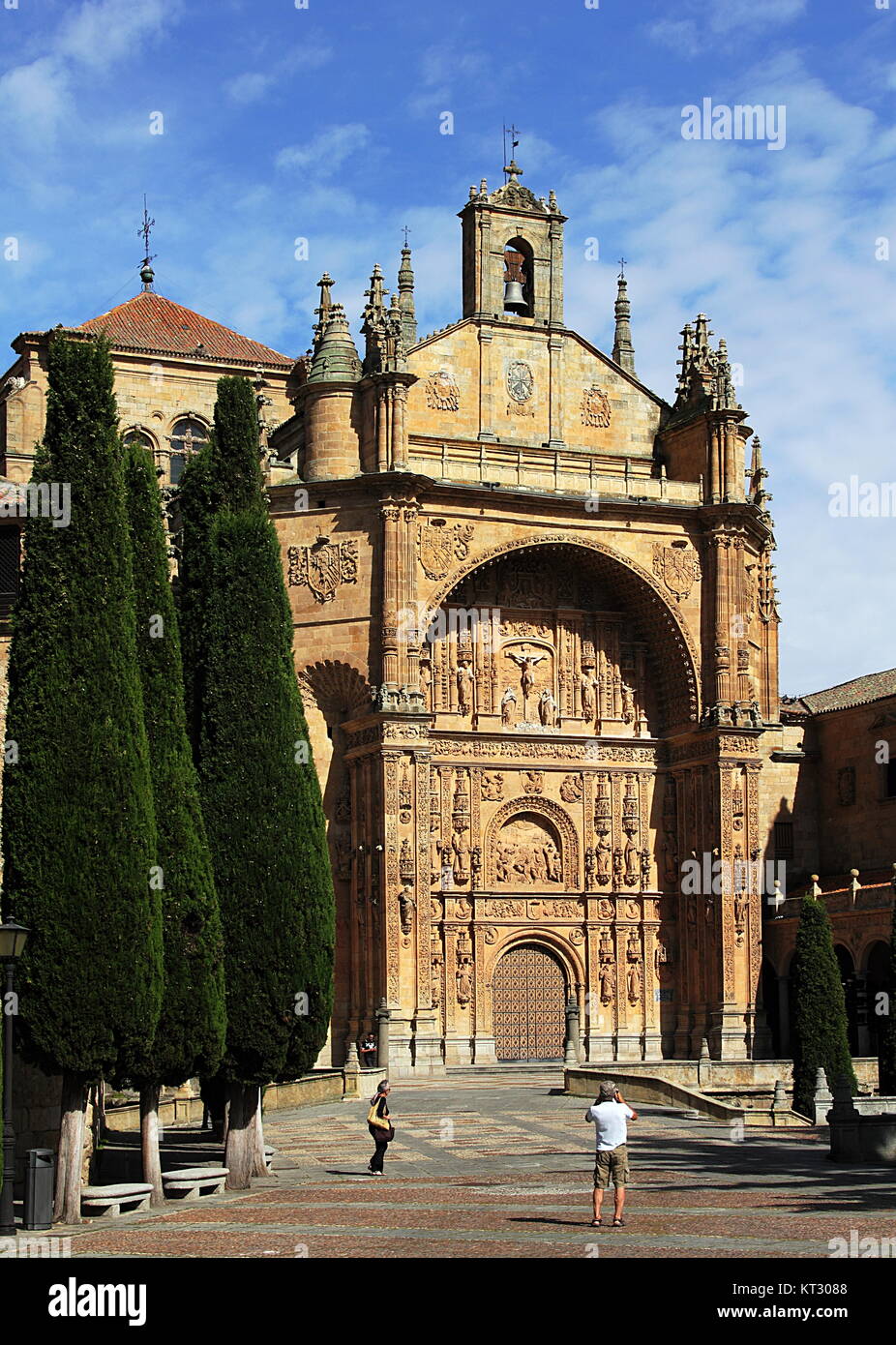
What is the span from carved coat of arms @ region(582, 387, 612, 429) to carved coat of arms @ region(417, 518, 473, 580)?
6.03 m

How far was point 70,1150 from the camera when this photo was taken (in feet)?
67.9

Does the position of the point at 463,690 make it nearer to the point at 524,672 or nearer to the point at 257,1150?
the point at 524,672

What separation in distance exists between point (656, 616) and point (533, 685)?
370 centimetres

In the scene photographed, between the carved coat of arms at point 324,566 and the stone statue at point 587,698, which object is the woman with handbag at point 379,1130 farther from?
the stone statue at point 587,698

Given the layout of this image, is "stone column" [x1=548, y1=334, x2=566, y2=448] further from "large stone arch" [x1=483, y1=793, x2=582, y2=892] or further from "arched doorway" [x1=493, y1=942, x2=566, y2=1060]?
"arched doorway" [x1=493, y1=942, x2=566, y2=1060]

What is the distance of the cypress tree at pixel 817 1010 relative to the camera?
37750mm

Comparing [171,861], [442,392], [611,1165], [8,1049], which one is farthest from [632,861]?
[8,1049]

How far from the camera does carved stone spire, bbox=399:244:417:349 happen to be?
52.5 m

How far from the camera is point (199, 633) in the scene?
2502cm

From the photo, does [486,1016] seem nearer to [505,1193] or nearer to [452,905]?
[452,905]

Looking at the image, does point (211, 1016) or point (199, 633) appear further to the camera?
point (199, 633)

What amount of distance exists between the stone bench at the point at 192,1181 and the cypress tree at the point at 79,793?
1951mm
